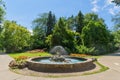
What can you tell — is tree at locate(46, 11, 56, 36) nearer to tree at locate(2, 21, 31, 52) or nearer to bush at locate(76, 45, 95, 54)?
tree at locate(2, 21, 31, 52)

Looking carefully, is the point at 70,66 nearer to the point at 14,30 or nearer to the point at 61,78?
the point at 61,78

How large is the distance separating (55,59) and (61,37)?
50.6 feet

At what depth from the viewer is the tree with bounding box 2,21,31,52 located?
132 ft

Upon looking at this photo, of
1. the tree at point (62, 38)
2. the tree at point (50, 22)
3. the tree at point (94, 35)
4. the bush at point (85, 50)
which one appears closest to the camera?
the bush at point (85, 50)

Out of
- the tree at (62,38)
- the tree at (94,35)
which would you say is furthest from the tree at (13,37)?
the tree at (94,35)

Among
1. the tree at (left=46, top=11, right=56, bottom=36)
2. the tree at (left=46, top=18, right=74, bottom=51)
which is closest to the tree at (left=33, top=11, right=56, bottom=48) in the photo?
the tree at (left=46, top=11, right=56, bottom=36)

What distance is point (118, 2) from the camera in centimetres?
1329

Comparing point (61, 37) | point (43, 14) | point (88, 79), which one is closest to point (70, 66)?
point (88, 79)

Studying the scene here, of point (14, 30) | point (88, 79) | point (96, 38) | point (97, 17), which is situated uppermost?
point (97, 17)

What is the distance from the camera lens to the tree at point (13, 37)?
40.1 metres

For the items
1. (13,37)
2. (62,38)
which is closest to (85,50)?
(62,38)

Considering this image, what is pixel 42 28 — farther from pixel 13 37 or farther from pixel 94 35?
pixel 94 35

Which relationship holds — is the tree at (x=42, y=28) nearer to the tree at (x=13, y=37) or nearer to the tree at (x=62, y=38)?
the tree at (x=13, y=37)

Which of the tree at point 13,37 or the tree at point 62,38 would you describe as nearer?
the tree at point 62,38
